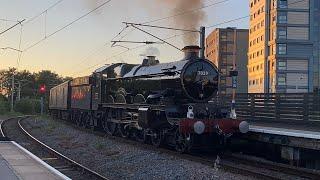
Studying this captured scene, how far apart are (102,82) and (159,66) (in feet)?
19.5

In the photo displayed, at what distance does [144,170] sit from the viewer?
1327 centimetres

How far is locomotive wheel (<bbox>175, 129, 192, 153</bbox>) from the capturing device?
16.1 meters

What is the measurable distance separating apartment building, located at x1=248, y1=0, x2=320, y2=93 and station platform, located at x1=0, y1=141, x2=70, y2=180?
5766cm

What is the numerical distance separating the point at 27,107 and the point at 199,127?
6392 cm

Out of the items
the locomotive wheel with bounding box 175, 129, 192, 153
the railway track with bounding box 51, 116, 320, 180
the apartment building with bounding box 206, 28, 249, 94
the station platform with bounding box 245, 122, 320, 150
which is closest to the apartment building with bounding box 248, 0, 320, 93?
the apartment building with bounding box 206, 28, 249, 94

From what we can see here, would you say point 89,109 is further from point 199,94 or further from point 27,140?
point 199,94

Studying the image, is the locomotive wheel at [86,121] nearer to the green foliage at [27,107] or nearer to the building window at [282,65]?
the green foliage at [27,107]

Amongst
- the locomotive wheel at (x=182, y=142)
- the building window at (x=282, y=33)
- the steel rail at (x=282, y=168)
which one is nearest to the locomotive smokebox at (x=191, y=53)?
the locomotive wheel at (x=182, y=142)

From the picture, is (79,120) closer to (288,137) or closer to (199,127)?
(199,127)

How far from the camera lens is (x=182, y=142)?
16.7m

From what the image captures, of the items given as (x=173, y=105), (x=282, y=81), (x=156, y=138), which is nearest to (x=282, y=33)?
(x=282, y=81)

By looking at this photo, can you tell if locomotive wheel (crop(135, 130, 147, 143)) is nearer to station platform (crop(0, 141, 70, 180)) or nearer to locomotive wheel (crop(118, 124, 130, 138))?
locomotive wheel (crop(118, 124, 130, 138))

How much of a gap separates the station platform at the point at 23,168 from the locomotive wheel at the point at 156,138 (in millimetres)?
4675

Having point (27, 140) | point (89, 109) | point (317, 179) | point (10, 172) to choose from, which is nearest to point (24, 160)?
point (10, 172)
